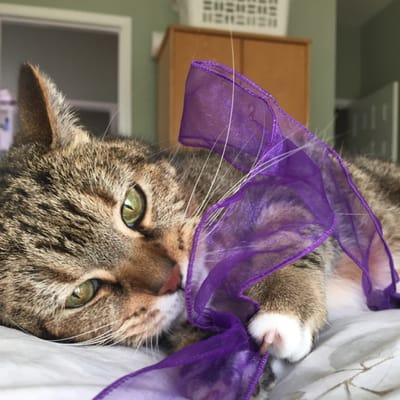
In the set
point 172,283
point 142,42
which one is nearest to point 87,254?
point 172,283

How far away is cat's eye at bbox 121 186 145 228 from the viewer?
2.71ft

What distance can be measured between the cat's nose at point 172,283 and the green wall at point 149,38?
255cm

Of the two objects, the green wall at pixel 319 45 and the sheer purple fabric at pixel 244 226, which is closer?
the sheer purple fabric at pixel 244 226

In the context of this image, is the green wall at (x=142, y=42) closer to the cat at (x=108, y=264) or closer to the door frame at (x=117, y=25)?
the door frame at (x=117, y=25)

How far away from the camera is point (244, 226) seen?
2.49 ft

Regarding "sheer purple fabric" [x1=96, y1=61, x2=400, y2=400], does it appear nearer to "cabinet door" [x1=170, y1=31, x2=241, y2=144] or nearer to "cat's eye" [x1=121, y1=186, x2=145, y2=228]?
"cat's eye" [x1=121, y1=186, x2=145, y2=228]

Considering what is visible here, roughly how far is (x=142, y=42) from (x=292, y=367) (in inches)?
119

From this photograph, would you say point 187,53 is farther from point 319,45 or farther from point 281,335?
point 281,335

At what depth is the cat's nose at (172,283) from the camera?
74 centimetres

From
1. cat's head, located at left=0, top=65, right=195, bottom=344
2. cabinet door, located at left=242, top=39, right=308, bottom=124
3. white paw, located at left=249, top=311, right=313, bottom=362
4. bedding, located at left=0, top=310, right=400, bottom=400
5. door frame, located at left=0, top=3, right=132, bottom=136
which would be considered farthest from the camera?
door frame, located at left=0, top=3, right=132, bottom=136

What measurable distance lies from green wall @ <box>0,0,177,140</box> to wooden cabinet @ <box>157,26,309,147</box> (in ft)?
0.97

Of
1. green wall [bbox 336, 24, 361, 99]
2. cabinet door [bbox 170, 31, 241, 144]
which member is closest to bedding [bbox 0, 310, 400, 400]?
cabinet door [bbox 170, 31, 241, 144]

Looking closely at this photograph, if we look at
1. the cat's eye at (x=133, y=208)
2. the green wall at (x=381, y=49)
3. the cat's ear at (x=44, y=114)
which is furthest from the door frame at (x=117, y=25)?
the green wall at (x=381, y=49)

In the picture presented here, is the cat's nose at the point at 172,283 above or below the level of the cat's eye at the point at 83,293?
above
